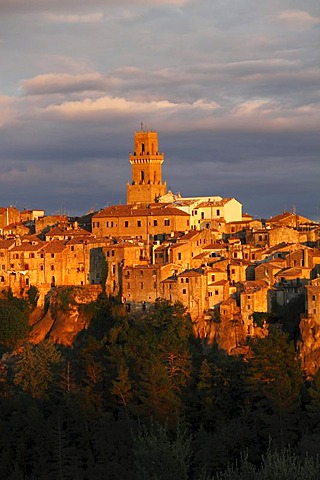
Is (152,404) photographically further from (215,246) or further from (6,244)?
(6,244)

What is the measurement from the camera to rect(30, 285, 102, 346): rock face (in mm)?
63469

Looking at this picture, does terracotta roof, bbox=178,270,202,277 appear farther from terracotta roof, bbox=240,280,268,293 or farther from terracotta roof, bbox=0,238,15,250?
terracotta roof, bbox=0,238,15,250

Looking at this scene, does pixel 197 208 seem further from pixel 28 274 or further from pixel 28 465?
pixel 28 465

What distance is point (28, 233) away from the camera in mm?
75375

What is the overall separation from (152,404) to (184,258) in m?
13.7

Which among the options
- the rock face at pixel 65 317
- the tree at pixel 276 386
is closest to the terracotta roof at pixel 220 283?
the tree at pixel 276 386

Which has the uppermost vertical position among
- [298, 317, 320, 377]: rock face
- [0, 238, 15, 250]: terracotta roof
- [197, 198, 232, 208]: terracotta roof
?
[197, 198, 232, 208]: terracotta roof

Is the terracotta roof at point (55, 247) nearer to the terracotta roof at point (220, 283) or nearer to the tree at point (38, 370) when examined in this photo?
the tree at point (38, 370)

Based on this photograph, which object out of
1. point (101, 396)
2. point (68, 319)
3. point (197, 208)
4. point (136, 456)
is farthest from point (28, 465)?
point (197, 208)

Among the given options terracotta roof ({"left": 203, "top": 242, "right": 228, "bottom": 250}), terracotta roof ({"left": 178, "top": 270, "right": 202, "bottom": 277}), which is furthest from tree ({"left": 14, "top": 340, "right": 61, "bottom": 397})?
terracotta roof ({"left": 203, "top": 242, "right": 228, "bottom": 250})

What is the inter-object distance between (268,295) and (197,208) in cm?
1418

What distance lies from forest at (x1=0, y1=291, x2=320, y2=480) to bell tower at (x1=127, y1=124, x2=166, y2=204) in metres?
18.0

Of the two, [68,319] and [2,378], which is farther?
[68,319]

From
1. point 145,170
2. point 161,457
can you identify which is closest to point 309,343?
point 161,457
